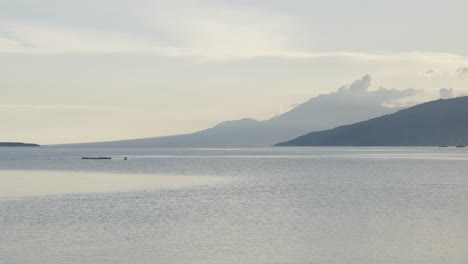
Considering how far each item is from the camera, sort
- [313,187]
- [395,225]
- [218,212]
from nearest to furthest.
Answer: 1. [395,225]
2. [218,212]
3. [313,187]

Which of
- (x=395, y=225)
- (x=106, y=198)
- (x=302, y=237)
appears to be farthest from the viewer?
(x=106, y=198)

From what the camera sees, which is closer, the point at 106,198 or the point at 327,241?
the point at 327,241

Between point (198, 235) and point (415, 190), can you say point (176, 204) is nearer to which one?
point (198, 235)

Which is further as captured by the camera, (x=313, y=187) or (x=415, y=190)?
(x=313, y=187)

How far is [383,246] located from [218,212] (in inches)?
1022

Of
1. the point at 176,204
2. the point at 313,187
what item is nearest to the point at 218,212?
the point at 176,204

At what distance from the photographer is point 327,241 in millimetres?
48969

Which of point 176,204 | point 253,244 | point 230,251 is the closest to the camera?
point 230,251

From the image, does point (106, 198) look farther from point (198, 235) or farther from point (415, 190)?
point (415, 190)

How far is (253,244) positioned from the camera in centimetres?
4738

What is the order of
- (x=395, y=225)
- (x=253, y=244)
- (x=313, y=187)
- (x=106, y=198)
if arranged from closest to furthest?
(x=253, y=244), (x=395, y=225), (x=106, y=198), (x=313, y=187)

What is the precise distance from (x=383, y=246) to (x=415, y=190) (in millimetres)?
58243

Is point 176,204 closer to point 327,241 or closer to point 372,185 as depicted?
point 327,241

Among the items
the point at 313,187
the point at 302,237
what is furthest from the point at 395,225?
the point at 313,187
